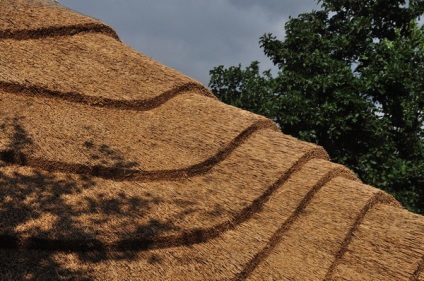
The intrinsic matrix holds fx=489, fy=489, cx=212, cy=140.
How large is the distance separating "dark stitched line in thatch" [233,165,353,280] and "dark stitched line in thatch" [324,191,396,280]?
0.87 m

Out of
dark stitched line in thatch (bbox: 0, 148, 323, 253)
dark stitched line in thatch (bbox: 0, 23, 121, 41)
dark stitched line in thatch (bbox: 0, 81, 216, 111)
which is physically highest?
dark stitched line in thatch (bbox: 0, 23, 121, 41)

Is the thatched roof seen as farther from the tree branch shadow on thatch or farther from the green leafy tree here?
the green leafy tree

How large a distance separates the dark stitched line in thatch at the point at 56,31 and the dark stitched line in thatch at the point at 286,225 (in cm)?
600

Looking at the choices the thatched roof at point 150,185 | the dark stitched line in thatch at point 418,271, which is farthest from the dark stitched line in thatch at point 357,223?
the dark stitched line in thatch at point 418,271

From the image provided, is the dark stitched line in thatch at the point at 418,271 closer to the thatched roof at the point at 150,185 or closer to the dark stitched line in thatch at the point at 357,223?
the thatched roof at the point at 150,185

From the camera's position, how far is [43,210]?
19.3 ft

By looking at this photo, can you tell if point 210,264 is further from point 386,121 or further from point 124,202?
point 386,121

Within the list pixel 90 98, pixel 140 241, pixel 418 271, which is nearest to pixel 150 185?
pixel 140 241

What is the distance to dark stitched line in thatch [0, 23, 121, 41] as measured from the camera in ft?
31.0

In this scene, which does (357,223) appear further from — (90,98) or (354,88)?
(354,88)

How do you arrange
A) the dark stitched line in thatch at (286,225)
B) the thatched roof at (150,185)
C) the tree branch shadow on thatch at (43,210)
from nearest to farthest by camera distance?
the tree branch shadow on thatch at (43,210) < the thatched roof at (150,185) < the dark stitched line in thatch at (286,225)

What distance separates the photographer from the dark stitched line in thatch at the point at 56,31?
9.44 m

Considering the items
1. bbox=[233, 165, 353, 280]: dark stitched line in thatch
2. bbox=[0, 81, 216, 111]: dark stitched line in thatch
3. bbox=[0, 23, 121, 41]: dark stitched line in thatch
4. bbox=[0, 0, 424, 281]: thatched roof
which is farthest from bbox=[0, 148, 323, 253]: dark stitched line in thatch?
bbox=[0, 23, 121, 41]: dark stitched line in thatch

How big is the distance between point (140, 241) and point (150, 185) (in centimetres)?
131
